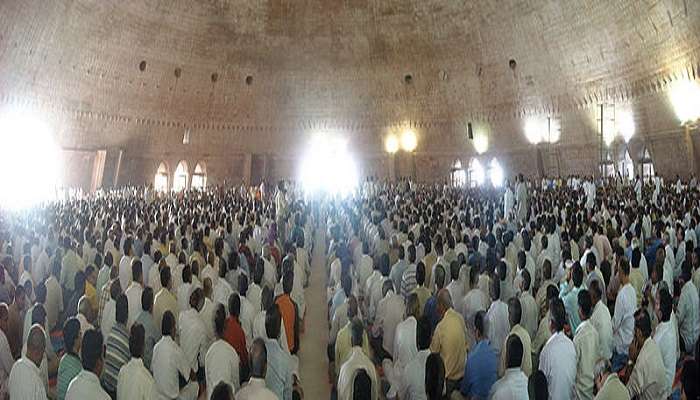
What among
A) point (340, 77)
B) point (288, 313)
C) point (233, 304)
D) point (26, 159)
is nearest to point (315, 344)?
point (288, 313)

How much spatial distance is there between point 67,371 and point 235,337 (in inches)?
60.9

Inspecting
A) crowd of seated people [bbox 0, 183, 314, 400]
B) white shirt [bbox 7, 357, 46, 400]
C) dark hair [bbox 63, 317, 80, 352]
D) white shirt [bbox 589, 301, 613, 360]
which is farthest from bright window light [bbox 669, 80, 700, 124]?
white shirt [bbox 7, 357, 46, 400]

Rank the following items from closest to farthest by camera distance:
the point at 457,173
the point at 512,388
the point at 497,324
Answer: the point at 512,388
the point at 497,324
the point at 457,173

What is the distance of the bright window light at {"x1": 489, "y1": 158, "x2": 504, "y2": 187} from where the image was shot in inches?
1371

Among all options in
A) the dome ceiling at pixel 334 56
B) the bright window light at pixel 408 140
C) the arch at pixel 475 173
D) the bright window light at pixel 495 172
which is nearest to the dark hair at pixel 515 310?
the dome ceiling at pixel 334 56

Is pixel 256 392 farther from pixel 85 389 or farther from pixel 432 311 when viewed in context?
pixel 432 311

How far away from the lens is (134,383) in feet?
15.9

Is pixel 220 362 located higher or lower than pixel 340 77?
lower

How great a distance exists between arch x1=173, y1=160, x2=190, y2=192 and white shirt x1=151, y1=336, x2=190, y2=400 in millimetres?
30967

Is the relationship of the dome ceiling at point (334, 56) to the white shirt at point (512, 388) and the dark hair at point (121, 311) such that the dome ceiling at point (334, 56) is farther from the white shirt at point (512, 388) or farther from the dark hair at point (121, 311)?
the white shirt at point (512, 388)

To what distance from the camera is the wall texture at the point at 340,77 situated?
85.1 feet

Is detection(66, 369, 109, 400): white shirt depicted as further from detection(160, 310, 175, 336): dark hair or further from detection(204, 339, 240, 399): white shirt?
detection(160, 310, 175, 336): dark hair

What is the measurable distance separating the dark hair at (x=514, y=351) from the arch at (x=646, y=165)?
2530 cm

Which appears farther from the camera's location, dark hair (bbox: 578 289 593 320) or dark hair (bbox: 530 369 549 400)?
dark hair (bbox: 578 289 593 320)
